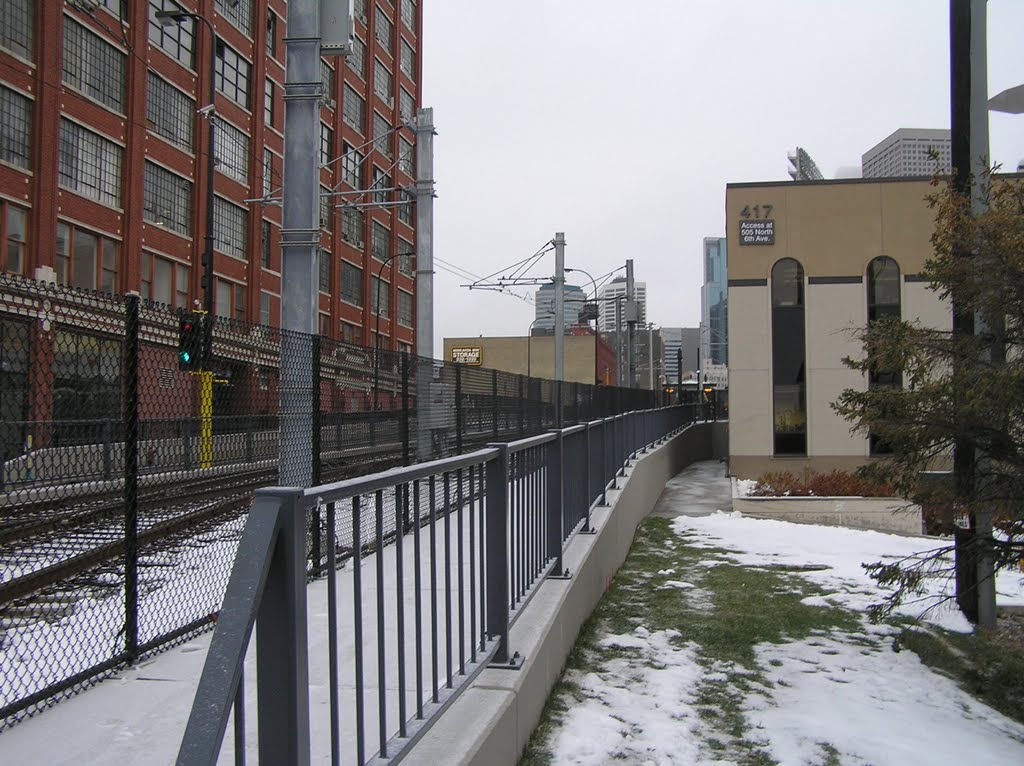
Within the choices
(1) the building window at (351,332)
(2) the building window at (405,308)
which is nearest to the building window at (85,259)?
(1) the building window at (351,332)

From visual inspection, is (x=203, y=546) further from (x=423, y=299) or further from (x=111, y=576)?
(x=423, y=299)

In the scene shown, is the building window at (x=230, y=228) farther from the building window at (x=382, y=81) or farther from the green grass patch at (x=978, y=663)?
the green grass patch at (x=978, y=663)

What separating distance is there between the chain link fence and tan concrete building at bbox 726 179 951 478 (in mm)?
15978

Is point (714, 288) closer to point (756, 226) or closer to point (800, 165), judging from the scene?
point (800, 165)

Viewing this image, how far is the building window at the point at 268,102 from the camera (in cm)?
4259

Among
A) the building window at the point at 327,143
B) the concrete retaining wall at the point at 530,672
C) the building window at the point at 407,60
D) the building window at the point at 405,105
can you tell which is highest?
the building window at the point at 407,60

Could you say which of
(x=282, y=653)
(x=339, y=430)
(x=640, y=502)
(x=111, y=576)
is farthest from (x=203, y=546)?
(x=640, y=502)

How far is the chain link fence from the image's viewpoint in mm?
4203

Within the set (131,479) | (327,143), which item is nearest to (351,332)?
(327,143)

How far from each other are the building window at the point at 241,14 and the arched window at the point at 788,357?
2864 centimetres

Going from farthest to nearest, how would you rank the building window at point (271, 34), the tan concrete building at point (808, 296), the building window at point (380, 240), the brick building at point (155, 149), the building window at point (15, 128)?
1. the building window at point (380, 240)
2. the building window at point (271, 34)
3. the brick building at point (155, 149)
4. the building window at point (15, 128)
5. the tan concrete building at point (808, 296)

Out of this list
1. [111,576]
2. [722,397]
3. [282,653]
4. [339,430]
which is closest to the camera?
[282,653]

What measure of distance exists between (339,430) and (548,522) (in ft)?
8.38

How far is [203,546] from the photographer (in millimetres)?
6328
